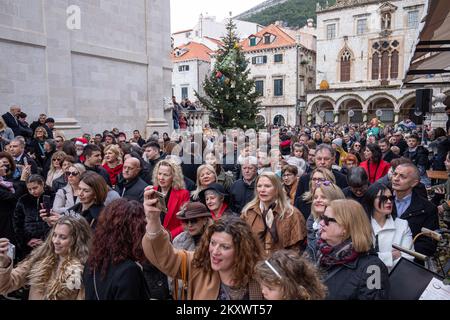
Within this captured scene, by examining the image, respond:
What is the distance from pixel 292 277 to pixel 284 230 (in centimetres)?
144

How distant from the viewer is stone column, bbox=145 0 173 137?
1636 centimetres

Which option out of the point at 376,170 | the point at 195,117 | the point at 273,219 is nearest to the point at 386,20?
the point at 195,117

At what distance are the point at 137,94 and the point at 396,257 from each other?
14152 millimetres

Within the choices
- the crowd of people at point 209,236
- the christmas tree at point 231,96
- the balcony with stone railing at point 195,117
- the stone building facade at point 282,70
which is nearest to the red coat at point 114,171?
the crowd of people at point 209,236

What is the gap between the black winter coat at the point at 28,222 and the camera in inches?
173

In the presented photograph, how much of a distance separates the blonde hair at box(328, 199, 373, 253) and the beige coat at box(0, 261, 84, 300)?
2030mm

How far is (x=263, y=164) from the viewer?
261 inches

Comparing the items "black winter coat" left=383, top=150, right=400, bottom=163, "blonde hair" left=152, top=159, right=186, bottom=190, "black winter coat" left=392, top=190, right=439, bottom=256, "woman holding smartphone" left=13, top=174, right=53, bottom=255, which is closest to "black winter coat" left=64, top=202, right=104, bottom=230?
"woman holding smartphone" left=13, top=174, right=53, bottom=255

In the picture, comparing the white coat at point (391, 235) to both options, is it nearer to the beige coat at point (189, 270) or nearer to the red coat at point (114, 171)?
the beige coat at point (189, 270)

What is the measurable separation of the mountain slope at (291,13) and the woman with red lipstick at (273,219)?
7569 centimetres

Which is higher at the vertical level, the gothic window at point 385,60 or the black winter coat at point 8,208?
the gothic window at point 385,60

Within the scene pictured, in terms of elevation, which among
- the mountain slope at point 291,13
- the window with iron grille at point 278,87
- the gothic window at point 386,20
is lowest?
the window with iron grille at point 278,87

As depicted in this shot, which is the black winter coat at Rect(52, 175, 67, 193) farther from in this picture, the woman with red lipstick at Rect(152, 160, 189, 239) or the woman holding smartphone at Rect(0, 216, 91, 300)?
the woman holding smartphone at Rect(0, 216, 91, 300)

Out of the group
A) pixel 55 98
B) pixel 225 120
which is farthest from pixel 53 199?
pixel 225 120
